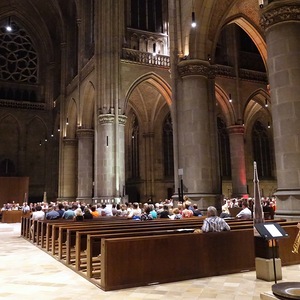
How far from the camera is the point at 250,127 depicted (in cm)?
3253

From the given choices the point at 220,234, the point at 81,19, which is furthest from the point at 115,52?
the point at 220,234

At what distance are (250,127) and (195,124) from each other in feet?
64.3

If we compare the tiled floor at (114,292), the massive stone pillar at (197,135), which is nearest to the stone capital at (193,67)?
the massive stone pillar at (197,135)

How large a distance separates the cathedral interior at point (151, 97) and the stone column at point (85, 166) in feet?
0.26

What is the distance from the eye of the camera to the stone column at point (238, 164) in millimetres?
23875

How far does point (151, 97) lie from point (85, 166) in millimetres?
7919

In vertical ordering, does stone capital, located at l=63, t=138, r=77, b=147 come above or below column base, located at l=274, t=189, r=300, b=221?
above

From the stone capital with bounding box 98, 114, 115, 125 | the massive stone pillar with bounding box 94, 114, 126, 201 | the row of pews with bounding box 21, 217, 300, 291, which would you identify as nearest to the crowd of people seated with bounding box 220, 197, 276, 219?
the row of pews with bounding box 21, 217, 300, 291

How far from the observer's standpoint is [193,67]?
14750 mm

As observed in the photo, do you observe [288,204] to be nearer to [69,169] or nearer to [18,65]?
[69,169]

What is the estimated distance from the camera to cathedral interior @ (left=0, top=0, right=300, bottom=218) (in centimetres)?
971

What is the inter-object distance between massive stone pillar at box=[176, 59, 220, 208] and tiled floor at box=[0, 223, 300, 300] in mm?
7715

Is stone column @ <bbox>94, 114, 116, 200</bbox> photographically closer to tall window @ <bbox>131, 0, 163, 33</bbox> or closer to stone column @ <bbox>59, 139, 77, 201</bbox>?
tall window @ <bbox>131, 0, 163, 33</bbox>

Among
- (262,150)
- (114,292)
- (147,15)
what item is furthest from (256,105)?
(114,292)
